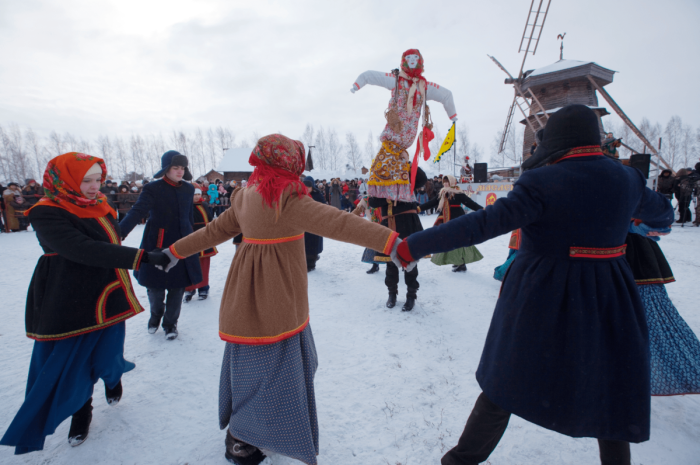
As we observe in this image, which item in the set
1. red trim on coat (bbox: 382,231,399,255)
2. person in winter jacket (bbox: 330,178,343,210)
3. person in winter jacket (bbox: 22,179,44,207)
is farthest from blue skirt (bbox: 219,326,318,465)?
person in winter jacket (bbox: 22,179,44,207)

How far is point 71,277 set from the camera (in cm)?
202

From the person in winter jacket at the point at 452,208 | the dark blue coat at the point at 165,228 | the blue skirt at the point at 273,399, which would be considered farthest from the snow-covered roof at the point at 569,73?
the blue skirt at the point at 273,399

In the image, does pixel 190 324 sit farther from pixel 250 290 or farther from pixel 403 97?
pixel 403 97

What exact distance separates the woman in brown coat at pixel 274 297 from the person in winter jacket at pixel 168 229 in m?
1.96

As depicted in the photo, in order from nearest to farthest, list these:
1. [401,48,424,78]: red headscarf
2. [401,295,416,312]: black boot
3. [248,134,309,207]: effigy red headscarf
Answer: [248,134,309,207]: effigy red headscarf < [401,48,424,78]: red headscarf < [401,295,416,312]: black boot

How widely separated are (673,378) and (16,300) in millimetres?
7382

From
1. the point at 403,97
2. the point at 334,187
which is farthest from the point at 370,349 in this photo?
the point at 334,187

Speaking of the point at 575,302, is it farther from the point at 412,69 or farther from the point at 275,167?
the point at 412,69

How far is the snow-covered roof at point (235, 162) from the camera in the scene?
103ft

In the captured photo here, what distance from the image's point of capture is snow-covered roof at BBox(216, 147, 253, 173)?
103 feet

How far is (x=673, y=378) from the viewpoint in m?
2.07

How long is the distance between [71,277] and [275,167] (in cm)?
148

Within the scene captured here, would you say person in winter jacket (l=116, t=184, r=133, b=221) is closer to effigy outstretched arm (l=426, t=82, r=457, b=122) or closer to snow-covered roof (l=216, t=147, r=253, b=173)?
effigy outstretched arm (l=426, t=82, r=457, b=122)

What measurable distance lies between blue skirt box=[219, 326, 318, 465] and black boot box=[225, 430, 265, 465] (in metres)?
0.10
